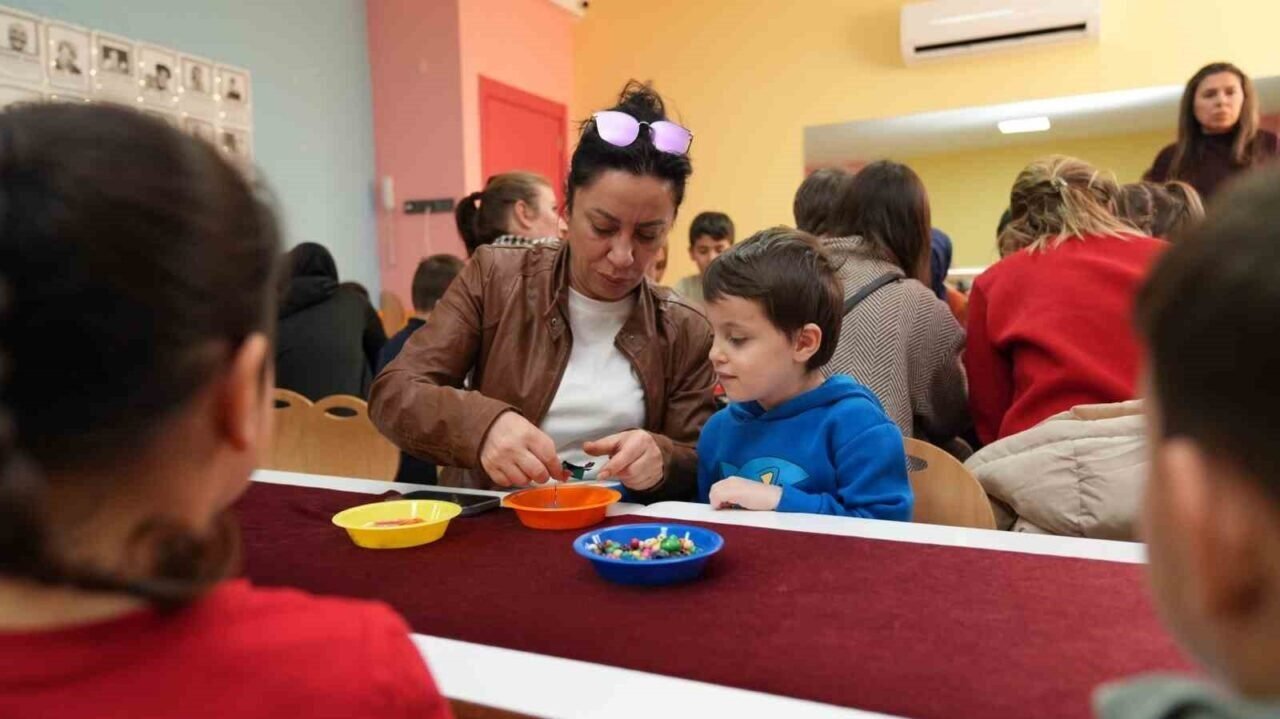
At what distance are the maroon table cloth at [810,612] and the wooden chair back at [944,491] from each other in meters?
0.34

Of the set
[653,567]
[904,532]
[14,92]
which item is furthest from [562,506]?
[14,92]

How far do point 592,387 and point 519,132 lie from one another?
14.1ft

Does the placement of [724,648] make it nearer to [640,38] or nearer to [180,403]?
[180,403]

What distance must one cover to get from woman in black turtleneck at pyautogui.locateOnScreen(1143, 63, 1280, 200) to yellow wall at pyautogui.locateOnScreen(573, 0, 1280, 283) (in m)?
2.11

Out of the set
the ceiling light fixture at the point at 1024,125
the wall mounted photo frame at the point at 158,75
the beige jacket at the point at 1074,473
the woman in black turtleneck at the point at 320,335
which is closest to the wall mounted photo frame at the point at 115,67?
the wall mounted photo frame at the point at 158,75

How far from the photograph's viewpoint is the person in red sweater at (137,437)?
1.55 ft

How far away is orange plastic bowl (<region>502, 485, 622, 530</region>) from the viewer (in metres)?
1.28

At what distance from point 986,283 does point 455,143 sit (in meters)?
3.74

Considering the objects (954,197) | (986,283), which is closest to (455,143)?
(986,283)

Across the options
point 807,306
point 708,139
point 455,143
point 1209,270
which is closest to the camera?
point 1209,270

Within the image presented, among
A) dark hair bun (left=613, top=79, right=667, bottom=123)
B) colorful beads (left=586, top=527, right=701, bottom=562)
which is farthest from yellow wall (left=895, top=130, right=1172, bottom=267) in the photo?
colorful beads (left=586, top=527, right=701, bottom=562)

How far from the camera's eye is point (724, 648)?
0.84 metres

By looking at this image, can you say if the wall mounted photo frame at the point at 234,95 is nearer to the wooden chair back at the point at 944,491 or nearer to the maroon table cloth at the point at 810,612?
the maroon table cloth at the point at 810,612

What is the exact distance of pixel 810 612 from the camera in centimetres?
93
